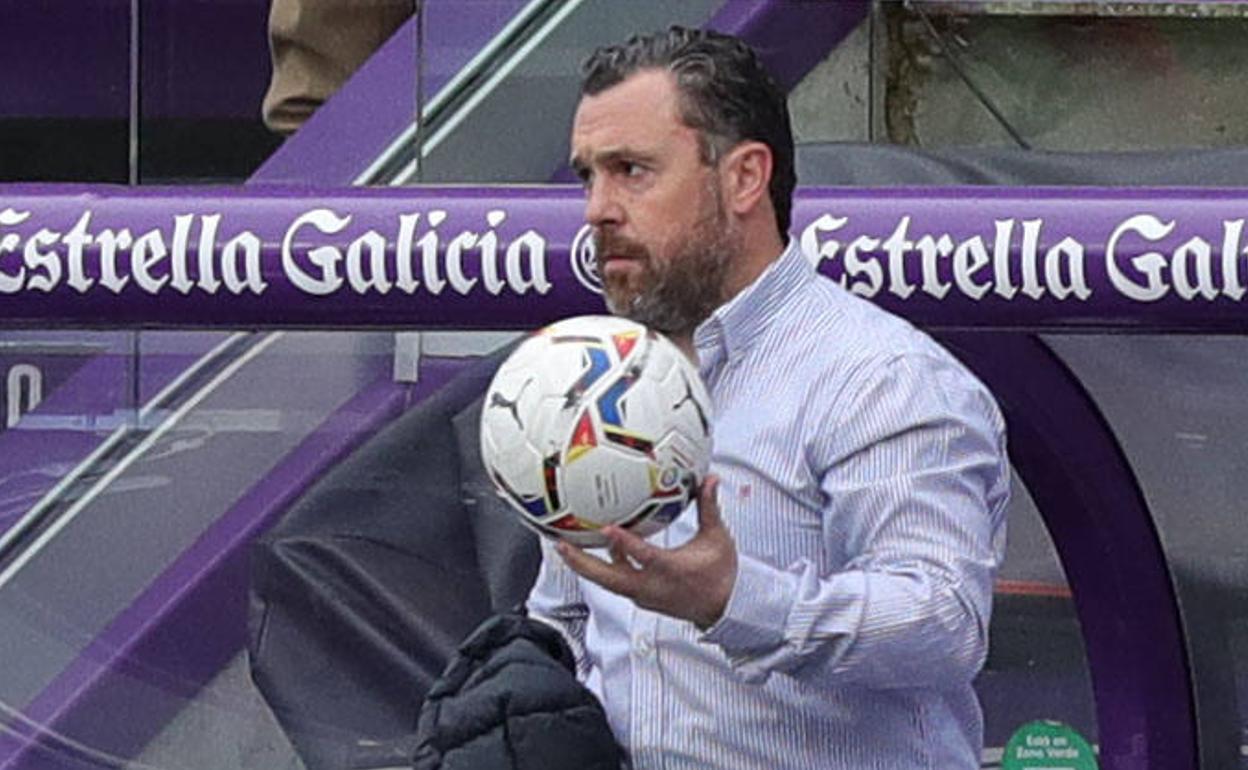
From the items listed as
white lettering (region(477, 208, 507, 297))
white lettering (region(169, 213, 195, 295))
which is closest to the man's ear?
white lettering (region(477, 208, 507, 297))

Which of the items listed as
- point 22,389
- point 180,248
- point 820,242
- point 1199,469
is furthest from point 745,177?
point 22,389

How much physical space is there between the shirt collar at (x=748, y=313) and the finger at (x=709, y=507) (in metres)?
0.27

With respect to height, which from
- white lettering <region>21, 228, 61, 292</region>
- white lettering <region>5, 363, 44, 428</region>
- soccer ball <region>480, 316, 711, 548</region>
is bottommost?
soccer ball <region>480, 316, 711, 548</region>

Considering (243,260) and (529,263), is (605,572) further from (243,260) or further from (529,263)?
(243,260)

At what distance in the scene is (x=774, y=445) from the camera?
278 cm

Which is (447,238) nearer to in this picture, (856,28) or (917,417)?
(917,417)

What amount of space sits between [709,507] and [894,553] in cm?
19

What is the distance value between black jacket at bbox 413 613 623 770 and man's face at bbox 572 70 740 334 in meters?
0.36

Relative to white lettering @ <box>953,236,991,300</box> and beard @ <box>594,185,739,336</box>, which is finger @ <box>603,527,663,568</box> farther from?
white lettering @ <box>953,236,991,300</box>

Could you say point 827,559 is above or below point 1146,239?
below

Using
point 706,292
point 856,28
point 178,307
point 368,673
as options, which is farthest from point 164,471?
point 856,28

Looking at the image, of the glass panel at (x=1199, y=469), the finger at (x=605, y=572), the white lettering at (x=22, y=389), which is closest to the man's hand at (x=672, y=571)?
the finger at (x=605, y=572)

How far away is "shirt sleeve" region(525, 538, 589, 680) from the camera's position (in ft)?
9.87

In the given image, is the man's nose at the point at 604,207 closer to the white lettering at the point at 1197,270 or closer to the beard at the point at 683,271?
the beard at the point at 683,271
